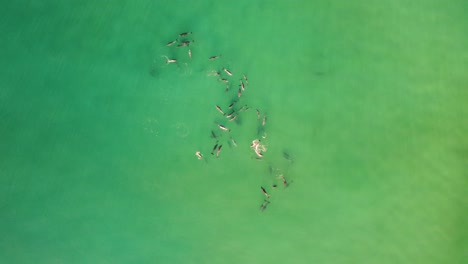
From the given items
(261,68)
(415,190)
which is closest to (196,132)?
(261,68)

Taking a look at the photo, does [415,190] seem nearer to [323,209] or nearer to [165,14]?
[323,209]

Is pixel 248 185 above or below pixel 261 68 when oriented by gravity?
below

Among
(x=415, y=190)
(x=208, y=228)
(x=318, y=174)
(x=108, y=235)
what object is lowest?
(x=108, y=235)
